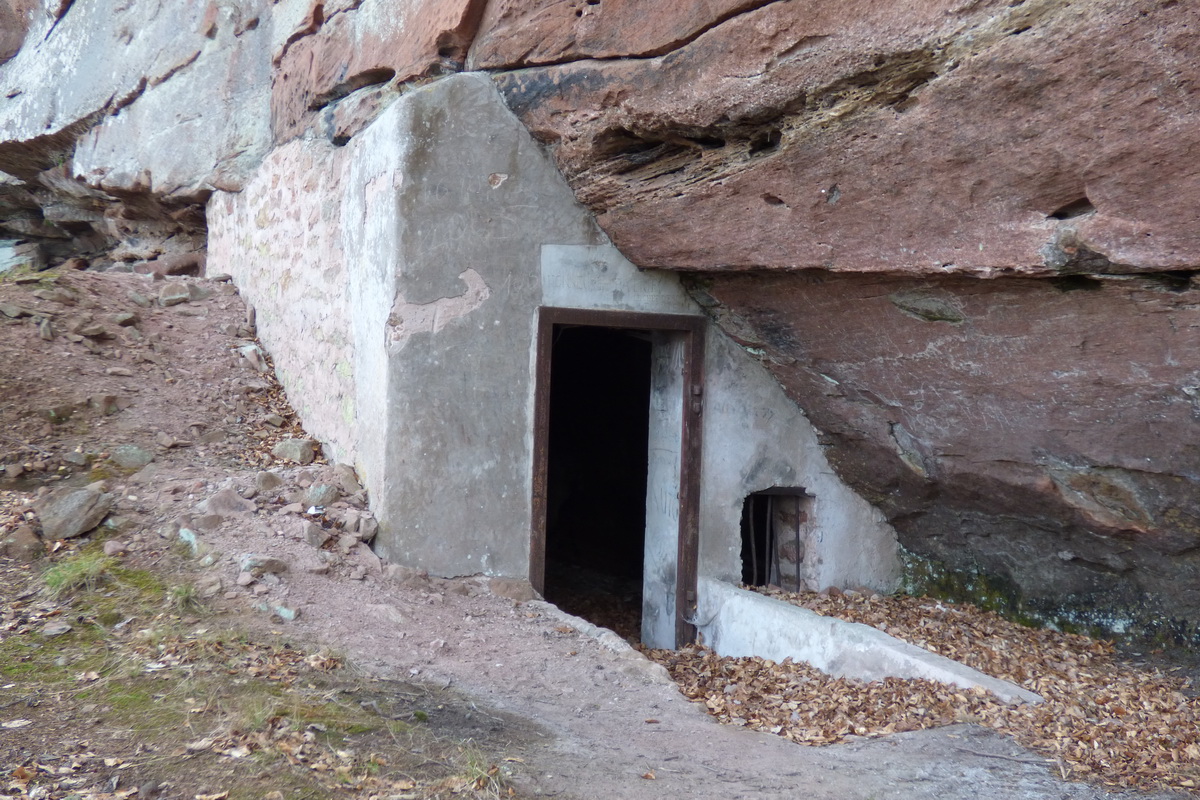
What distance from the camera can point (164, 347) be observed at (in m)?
6.41

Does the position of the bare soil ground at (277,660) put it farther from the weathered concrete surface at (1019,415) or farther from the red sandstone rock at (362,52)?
the red sandstone rock at (362,52)

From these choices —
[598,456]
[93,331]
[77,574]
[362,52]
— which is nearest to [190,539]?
[77,574]

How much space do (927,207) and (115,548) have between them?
3880 mm

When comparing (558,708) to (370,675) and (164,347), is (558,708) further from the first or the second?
(164,347)

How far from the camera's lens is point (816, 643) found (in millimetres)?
4852

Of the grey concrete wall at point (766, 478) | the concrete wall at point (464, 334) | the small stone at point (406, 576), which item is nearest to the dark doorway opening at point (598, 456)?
the grey concrete wall at point (766, 478)

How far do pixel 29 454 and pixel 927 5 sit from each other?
15.7 feet

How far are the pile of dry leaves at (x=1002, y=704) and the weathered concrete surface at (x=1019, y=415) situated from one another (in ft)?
1.53

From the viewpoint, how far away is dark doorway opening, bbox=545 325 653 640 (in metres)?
9.19

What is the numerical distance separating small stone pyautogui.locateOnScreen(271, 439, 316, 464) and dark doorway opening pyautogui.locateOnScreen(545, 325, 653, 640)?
346 centimetres

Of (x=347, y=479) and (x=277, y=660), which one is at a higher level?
(x=347, y=479)

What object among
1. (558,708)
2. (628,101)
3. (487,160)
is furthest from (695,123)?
(558,708)

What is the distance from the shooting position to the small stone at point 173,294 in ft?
22.8

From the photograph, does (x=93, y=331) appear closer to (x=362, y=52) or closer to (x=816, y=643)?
(x=362, y=52)
